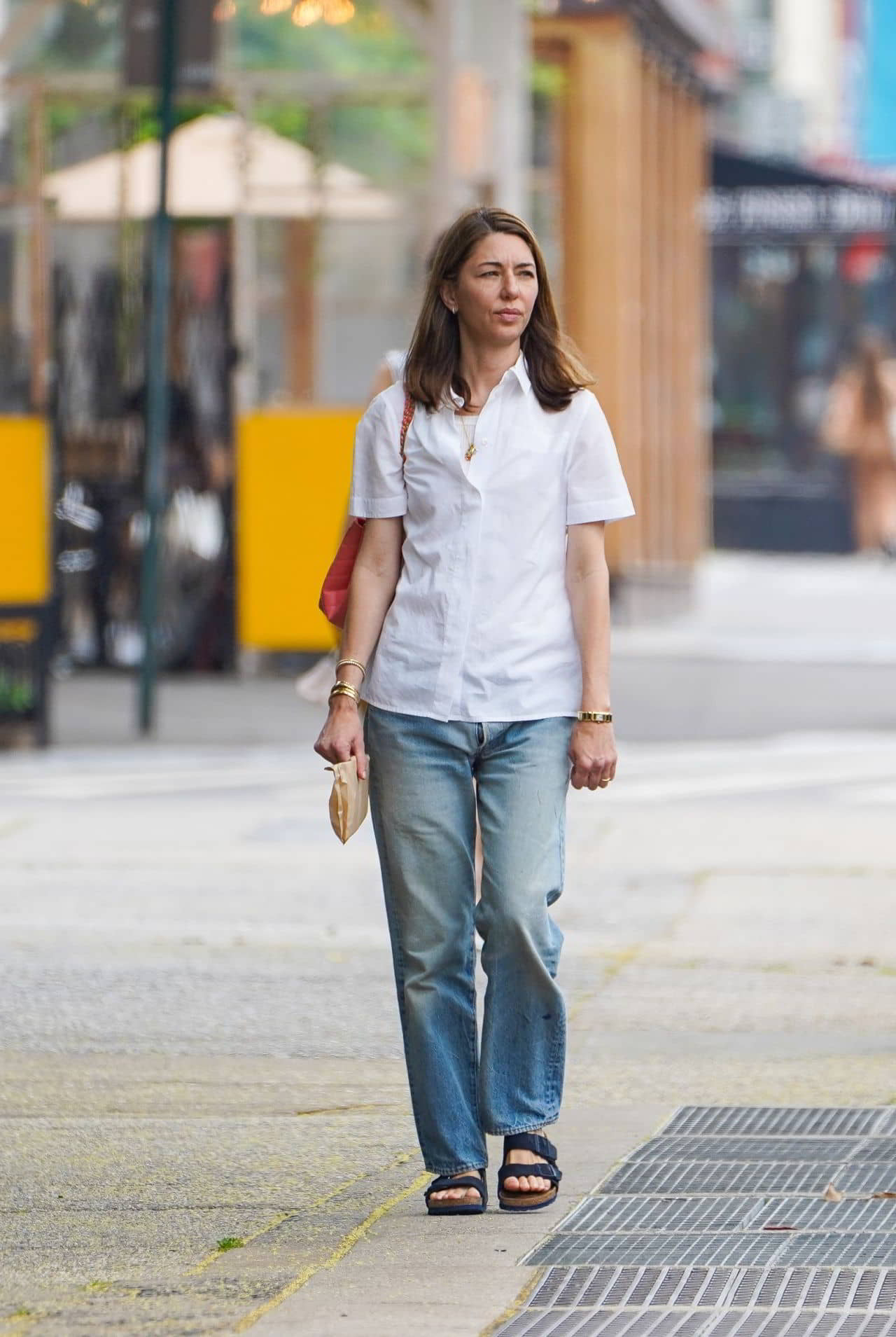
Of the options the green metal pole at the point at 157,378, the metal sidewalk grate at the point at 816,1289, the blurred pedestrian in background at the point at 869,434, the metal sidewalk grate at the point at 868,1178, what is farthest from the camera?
the blurred pedestrian in background at the point at 869,434

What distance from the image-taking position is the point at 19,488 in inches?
496

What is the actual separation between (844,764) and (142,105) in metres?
5.73

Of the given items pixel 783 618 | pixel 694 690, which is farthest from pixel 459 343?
A: pixel 783 618

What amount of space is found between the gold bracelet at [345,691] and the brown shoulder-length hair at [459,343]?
50cm

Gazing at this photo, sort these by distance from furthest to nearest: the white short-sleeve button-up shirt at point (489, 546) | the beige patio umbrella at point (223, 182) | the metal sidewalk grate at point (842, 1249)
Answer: the beige patio umbrella at point (223, 182) < the white short-sleeve button-up shirt at point (489, 546) < the metal sidewalk grate at point (842, 1249)

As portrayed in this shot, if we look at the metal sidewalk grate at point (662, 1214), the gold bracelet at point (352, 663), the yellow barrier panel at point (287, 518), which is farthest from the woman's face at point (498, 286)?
the yellow barrier panel at point (287, 518)

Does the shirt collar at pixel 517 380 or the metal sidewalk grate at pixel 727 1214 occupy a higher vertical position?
the shirt collar at pixel 517 380

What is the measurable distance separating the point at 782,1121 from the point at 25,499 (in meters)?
7.54

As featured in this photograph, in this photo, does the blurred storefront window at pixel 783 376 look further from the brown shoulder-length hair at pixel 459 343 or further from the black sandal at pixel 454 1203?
the black sandal at pixel 454 1203

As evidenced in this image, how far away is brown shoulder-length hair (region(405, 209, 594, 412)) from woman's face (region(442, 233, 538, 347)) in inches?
0.8

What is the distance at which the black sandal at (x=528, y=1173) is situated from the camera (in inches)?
195

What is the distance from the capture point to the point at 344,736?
4883 millimetres

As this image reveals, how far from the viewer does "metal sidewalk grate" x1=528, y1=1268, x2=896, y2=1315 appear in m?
4.30

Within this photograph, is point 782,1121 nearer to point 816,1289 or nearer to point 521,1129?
point 521,1129
